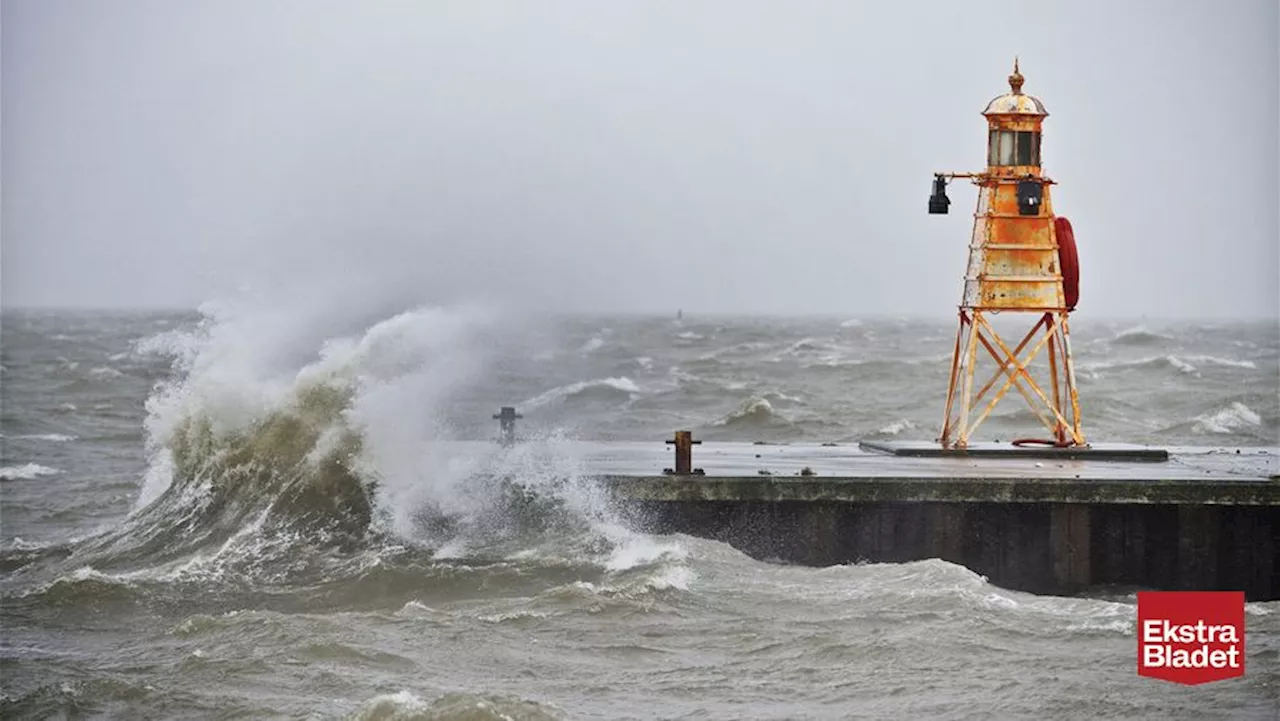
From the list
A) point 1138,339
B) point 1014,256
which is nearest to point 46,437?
point 1014,256

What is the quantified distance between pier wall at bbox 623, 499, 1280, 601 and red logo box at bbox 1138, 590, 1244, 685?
2.80ft

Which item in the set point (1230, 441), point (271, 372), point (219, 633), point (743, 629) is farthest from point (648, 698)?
point (1230, 441)

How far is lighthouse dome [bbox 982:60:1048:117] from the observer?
2055 cm

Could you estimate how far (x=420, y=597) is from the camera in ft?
51.5

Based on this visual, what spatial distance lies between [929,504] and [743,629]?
130 inches

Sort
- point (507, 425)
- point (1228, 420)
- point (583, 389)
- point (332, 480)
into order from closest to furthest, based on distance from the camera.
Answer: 1. point (332, 480)
2. point (507, 425)
3. point (1228, 420)
4. point (583, 389)

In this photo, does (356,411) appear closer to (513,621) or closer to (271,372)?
(271,372)

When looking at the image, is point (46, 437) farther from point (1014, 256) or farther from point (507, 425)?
point (1014, 256)

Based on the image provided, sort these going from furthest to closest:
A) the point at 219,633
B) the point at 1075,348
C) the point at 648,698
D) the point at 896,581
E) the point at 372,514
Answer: the point at 1075,348, the point at 372,514, the point at 896,581, the point at 219,633, the point at 648,698

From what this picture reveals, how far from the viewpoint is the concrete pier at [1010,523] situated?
55.7 ft

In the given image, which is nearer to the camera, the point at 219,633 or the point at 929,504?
the point at 219,633

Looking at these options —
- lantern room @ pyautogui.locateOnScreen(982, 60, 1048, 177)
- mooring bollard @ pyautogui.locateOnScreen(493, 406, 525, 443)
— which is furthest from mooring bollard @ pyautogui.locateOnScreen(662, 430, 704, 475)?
lantern room @ pyautogui.locateOnScreen(982, 60, 1048, 177)

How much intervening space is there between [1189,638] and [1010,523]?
314cm

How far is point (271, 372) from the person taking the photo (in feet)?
68.1
